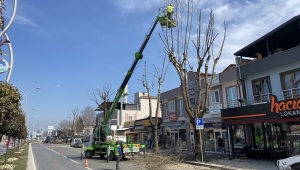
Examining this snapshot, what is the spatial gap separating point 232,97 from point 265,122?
7009 millimetres

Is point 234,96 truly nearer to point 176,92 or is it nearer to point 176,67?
point 176,67

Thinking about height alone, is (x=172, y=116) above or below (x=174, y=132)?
above

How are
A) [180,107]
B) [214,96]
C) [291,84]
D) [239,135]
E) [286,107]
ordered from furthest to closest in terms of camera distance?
1. [180,107]
2. [214,96]
3. [239,135]
4. [291,84]
5. [286,107]

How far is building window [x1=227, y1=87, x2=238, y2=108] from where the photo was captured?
2208 centimetres

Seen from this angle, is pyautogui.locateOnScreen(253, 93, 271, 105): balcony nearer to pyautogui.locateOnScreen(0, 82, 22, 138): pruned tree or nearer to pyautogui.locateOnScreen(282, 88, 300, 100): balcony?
pyautogui.locateOnScreen(282, 88, 300, 100): balcony

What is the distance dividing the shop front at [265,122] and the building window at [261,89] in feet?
6.75

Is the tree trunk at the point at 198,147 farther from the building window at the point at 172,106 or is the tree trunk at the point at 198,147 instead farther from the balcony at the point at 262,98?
the building window at the point at 172,106

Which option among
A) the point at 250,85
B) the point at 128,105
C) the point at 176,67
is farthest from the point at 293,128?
the point at 128,105

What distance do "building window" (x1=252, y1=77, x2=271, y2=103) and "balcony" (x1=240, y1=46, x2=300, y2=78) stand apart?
35.3 inches

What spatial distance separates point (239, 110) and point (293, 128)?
4.21 m

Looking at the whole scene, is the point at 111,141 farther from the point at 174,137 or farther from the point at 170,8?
the point at 170,8

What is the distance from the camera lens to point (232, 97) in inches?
882

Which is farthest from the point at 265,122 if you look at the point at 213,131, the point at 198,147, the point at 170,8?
the point at 170,8

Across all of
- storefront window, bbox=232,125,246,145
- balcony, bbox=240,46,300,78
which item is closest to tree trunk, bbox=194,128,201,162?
storefront window, bbox=232,125,246,145
